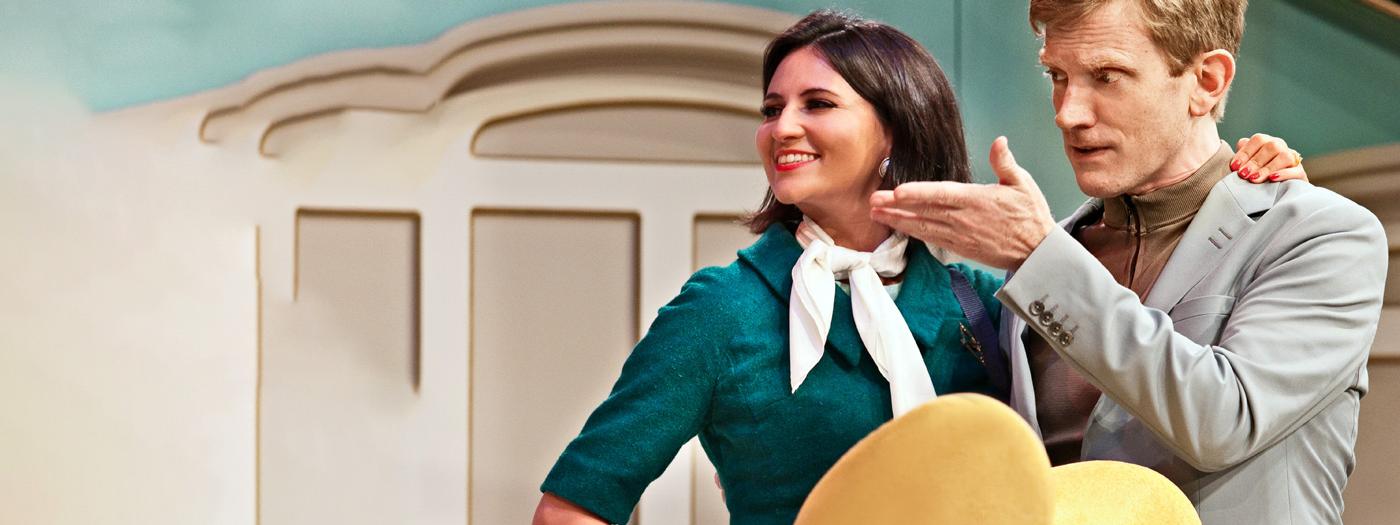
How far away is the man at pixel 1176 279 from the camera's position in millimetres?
1152

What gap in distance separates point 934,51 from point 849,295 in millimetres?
1669

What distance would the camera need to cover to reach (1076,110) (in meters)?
1.38

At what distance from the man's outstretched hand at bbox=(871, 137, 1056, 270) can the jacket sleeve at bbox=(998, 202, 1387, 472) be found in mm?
18

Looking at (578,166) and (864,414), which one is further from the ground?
(578,166)

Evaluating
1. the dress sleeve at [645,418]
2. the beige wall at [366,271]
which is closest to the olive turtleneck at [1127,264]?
the dress sleeve at [645,418]

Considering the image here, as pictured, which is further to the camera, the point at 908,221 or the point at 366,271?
the point at 366,271

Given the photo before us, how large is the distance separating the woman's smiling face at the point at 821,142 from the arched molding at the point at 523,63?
1.37 metres

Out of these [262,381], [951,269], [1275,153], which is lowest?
[262,381]

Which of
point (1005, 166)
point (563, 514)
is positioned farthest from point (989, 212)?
point (563, 514)

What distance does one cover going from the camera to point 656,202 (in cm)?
282

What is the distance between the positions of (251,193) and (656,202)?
81cm

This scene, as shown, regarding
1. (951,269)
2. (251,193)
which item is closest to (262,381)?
(251,193)

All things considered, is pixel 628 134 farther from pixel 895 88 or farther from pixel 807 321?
pixel 807 321

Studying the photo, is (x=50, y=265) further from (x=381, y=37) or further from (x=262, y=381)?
(x=381, y=37)
